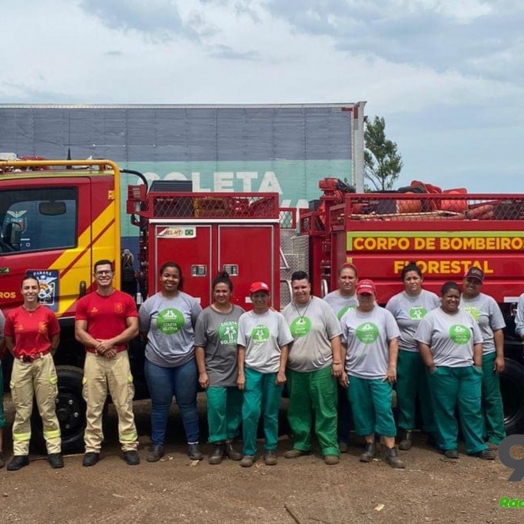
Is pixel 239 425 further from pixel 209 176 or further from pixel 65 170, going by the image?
pixel 209 176

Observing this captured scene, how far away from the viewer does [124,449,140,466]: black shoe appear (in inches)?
235

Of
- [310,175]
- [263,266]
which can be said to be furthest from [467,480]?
[310,175]

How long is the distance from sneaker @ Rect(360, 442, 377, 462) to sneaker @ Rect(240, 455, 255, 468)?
3.06 feet

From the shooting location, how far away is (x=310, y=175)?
1319 centimetres

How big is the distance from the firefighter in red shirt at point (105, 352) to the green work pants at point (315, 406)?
4.53 feet

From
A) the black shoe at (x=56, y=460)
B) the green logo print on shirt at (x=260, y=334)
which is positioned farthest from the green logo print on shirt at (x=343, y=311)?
the black shoe at (x=56, y=460)

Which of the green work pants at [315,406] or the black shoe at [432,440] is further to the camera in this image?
the black shoe at [432,440]

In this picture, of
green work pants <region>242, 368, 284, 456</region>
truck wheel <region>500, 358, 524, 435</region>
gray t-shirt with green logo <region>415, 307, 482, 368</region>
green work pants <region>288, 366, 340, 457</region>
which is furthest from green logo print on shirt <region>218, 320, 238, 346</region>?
truck wheel <region>500, 358, 524, 435</region>

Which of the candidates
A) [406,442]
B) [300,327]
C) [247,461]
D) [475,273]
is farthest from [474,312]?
[247,461]

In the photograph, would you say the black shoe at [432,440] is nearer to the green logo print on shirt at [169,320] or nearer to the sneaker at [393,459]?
the sneaker at [393,459]

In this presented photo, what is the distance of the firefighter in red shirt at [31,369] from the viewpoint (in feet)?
18.9

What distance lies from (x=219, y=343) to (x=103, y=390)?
104 cm

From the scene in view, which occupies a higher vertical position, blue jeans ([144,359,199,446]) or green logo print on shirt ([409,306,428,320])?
green logo print on shirt ([409,306,428,320])

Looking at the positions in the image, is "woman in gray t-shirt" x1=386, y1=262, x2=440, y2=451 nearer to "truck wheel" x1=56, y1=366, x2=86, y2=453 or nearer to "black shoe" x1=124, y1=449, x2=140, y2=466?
"black shoe" x1=124, y1=449, x2=140, y2=466
